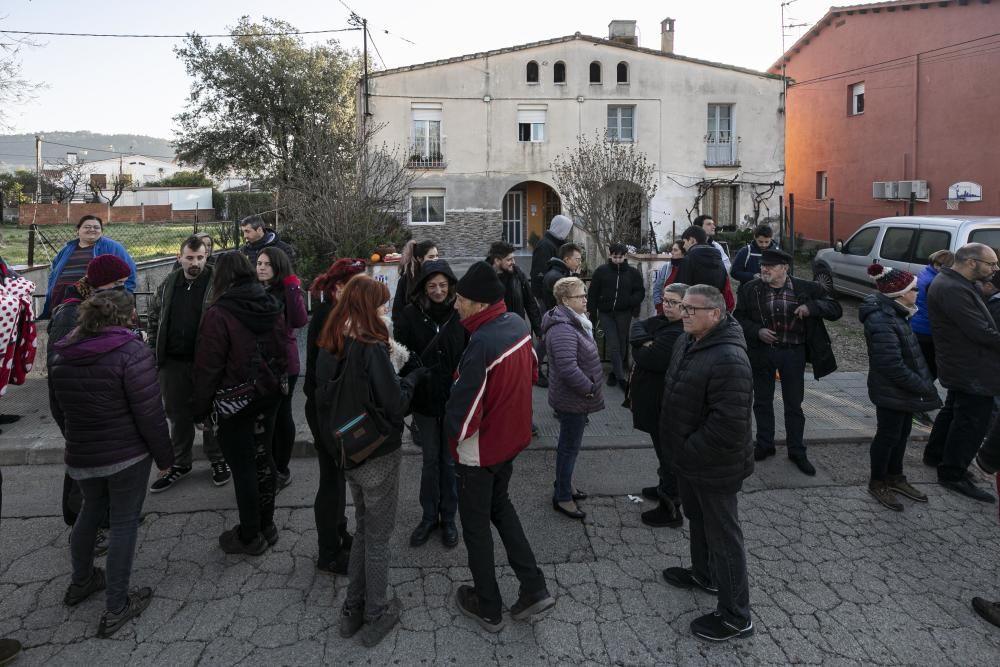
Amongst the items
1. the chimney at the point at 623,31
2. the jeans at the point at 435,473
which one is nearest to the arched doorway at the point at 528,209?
the chimney at the point at 623,31

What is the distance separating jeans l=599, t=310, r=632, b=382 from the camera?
306 inches

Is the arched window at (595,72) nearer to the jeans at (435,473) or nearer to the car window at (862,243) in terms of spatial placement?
the car window at (862,243)

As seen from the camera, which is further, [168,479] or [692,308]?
[168,479]

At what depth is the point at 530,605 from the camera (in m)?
3.60

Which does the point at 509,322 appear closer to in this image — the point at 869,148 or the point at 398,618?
the point at 398,618

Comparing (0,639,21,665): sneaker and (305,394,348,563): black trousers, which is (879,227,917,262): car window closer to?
(305,394,348,563): black trousers

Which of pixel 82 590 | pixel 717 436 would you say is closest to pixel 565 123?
pixel 717 436

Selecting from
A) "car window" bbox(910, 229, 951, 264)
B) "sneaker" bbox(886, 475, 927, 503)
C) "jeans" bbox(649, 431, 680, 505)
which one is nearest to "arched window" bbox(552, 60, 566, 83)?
"car window" bbox(910, 229, 951, 264)

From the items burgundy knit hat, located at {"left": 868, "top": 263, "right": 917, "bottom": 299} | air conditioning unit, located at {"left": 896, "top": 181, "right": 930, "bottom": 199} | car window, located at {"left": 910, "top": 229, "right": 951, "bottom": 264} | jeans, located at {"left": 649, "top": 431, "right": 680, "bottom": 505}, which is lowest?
jeans, located at {"left": 649, "top": 431, "right": 680, "bottom": 505}

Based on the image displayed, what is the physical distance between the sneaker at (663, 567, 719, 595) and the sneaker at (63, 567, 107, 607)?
309 centimetres

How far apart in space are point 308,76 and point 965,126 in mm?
22236

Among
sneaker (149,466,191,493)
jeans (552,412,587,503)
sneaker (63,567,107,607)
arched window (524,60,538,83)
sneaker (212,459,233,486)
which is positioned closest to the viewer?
sneaker (63,567,107,607)

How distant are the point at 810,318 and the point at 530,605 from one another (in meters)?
3.39

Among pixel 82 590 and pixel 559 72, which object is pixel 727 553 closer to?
pixel 82 590
